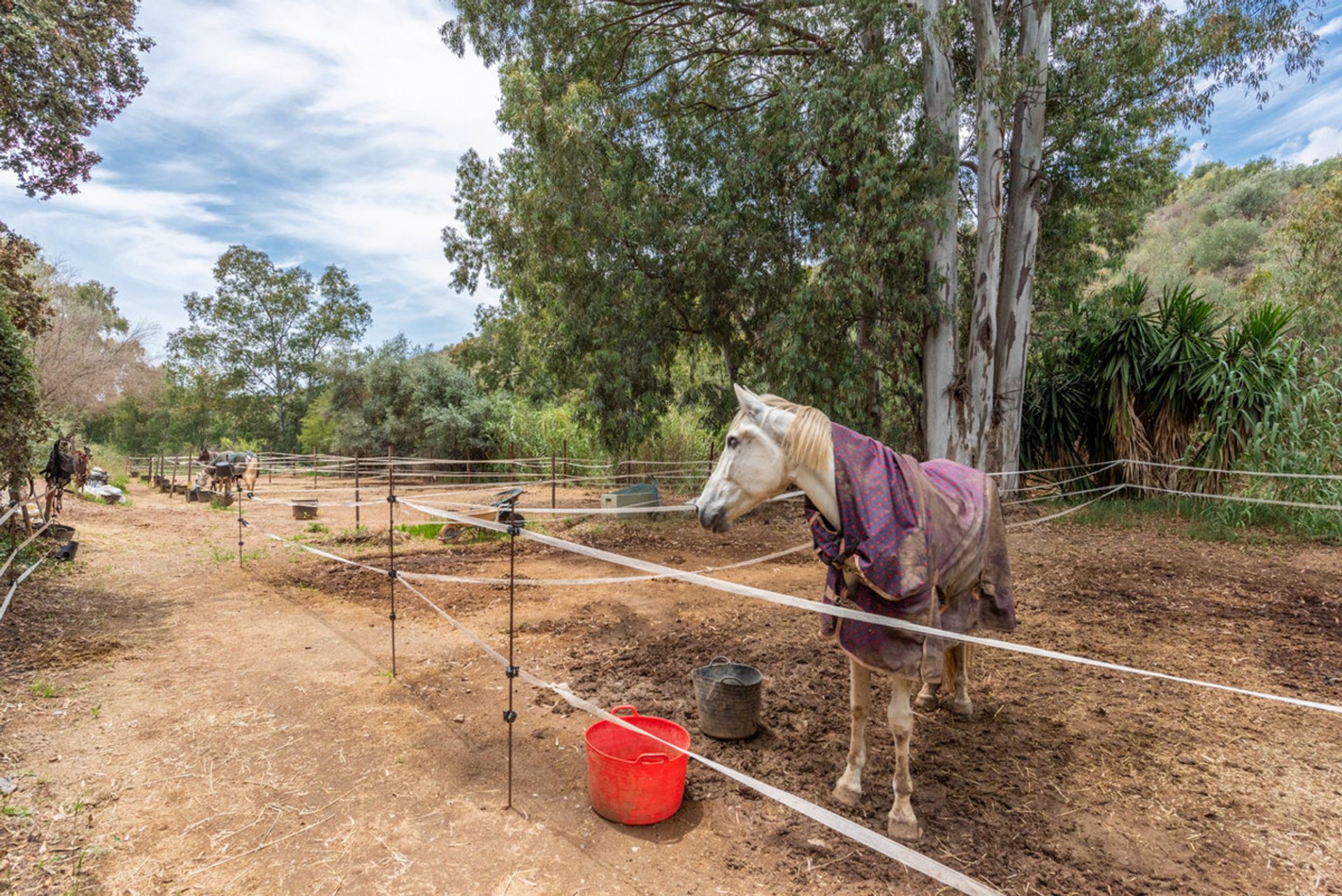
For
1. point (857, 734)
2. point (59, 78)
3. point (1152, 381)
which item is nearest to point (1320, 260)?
point (1152, 381)

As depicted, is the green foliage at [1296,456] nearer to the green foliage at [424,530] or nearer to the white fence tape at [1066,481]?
the white fence tape at [1066,481]

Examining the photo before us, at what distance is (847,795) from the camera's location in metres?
2.32

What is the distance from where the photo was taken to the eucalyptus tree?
21.7 ft

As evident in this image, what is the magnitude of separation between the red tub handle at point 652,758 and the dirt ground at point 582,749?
9.1 inches

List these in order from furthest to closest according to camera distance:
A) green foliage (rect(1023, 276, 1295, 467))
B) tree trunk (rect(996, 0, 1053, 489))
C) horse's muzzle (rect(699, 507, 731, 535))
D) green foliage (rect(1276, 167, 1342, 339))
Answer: green foliage (rect(1276, 167, 1342, 339)) < tree trunk (rect(996, 0, 1053, 489)) < green foliage (rect(1023, 276, 1295, 467)) < horse's muzzle (rect(699, 507, 731, 535))

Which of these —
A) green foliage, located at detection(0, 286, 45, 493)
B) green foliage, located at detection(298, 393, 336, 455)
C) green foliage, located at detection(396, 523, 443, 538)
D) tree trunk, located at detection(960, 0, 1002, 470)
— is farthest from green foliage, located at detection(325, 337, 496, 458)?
tree trunk, located at detection(960, 0, 1002, 470)

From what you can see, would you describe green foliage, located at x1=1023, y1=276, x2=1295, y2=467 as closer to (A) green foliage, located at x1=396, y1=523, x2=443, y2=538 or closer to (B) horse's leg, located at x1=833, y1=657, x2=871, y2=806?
(B) horse's leg, located at x1=833, y1=657, x2=871, y2=806

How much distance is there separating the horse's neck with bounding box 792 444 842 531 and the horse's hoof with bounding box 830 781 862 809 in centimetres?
107

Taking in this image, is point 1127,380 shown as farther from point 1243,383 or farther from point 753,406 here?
point 753,406

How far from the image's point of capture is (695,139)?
8008 mm

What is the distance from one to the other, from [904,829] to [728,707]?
33.4 inches

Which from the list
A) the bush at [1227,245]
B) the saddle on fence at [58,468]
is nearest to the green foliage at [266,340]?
the saddle on fence at [58,468]

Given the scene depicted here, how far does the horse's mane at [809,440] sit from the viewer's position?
6.84 ft

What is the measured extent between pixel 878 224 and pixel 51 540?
9.50 metres
